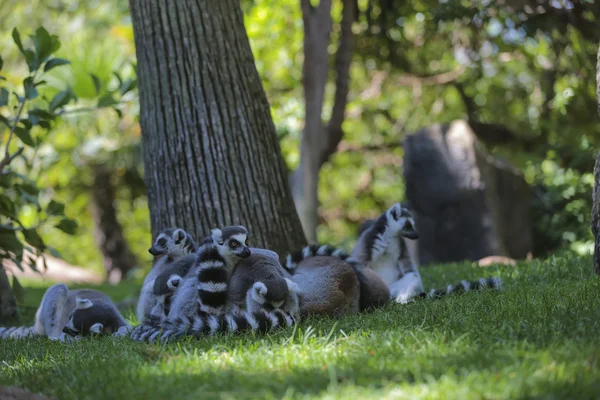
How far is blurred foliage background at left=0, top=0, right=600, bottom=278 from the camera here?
1106 cm

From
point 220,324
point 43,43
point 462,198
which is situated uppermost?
point 43,43

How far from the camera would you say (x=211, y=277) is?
14.8 feet

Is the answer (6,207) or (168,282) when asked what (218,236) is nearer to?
(168,282)

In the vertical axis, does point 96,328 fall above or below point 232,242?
below

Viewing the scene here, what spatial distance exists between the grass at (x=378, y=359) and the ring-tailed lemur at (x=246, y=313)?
15 centimetres

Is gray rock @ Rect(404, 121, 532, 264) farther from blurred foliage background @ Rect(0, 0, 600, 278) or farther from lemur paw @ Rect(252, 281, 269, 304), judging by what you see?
lemur paw @ Rect(252, 281, 269, 304)

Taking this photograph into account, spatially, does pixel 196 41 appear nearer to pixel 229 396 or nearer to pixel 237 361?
pixel 237 361

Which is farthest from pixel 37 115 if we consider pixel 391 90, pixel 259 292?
pixel 391 90

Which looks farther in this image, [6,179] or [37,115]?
[6,179]

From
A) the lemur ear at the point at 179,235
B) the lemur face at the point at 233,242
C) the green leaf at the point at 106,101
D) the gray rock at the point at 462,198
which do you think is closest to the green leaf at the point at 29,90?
the green leaf at the point at 106,101

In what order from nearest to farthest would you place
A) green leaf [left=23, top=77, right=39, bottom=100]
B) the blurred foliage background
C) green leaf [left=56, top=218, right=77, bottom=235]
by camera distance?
green leaf [left=23, top=77, right=39, bottom=100] → green leaf [left=56, top=218, right=77, bottom=235] → the blurred foliage background

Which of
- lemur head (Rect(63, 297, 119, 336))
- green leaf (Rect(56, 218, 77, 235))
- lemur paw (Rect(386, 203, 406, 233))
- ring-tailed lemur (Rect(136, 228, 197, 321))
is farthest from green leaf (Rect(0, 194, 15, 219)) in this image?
lemur paw (Rect(386, 203, 406, 233))

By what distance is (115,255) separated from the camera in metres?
18.0

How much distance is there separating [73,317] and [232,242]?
1661 millimetres
